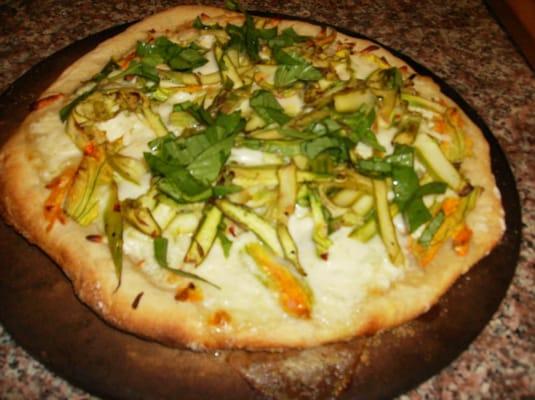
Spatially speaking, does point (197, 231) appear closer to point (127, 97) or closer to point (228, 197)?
point (228, 197)

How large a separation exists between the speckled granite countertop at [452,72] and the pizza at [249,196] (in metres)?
0.29

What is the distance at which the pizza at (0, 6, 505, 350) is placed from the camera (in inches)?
74.8

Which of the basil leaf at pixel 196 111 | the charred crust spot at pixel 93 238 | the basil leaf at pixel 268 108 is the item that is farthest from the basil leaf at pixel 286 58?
the charred crust spot at pixel 93 238

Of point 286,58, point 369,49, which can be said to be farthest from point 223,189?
point 369,49

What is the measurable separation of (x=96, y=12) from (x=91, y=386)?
2748 millimetres

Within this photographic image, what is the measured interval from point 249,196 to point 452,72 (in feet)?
6.33

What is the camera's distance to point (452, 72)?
3.44 meters

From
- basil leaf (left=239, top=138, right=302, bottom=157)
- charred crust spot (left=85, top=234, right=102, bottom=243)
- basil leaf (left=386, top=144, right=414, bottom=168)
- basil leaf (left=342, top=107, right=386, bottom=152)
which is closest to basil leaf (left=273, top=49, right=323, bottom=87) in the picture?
A: basil leaf (left=342, top=107, right=386, bottom=152)

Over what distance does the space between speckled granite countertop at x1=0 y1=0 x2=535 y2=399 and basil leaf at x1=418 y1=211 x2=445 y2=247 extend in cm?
41

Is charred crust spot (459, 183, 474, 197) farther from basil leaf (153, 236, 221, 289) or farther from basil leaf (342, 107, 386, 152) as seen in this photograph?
basil leaf (153, 236, 221, 289)

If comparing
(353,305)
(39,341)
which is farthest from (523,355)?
(39,341)

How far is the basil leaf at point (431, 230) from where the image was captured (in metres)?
2.08

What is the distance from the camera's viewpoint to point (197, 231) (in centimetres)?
198

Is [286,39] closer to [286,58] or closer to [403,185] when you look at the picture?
[286,58]
